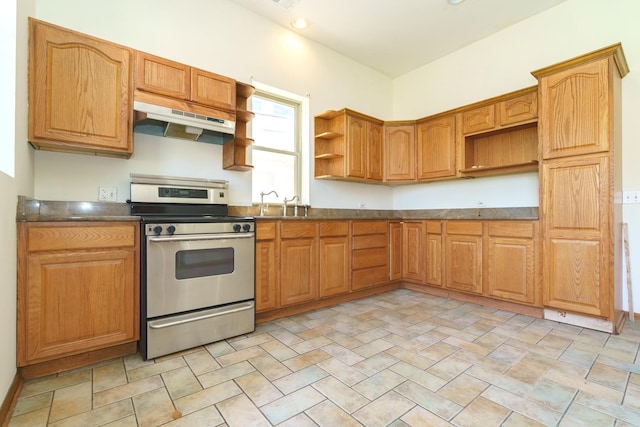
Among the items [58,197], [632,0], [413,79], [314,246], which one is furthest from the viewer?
[413,79]

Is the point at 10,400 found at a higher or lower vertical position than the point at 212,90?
lower

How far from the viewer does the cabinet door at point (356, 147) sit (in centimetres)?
380

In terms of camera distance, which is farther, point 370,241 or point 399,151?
point 399,151

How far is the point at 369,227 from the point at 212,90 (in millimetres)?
2257

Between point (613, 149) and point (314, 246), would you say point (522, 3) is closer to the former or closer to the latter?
point (613, 149)

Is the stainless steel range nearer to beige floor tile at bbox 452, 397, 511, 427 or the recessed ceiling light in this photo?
beige floor tile at bbox 452, 397, 511, 427

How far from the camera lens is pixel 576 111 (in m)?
2.70

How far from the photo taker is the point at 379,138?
13.8 ft

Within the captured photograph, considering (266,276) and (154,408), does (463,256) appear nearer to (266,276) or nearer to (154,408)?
(266,276)

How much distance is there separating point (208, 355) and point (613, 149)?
11.8ft

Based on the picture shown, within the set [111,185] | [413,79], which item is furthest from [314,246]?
[413,79]

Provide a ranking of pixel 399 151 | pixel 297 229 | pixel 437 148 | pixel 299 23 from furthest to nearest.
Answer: pixel 399 151, pixel 437 148, pixel 299 23, pixel 297 229

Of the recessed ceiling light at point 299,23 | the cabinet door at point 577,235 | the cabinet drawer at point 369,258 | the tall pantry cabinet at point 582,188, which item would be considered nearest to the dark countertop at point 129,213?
the cabinet door at point 577,235

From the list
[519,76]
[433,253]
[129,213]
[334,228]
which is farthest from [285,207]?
[519,76]
